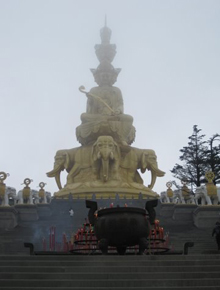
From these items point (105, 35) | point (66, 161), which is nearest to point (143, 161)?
point (66, 161)

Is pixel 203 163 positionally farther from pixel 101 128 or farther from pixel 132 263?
pixel 132 263

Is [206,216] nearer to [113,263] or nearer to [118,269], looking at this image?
[113,263]

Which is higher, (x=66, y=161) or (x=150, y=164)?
(x=66, y=161)

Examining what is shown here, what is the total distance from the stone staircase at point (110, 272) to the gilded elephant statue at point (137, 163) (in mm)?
14481

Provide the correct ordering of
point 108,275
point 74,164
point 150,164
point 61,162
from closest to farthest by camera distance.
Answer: point 108,275
point 150,164
point 61,162
point 74,164

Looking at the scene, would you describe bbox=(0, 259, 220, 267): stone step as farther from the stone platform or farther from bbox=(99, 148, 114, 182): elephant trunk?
bbox=(99, 148, 114, 182): elephant trunk

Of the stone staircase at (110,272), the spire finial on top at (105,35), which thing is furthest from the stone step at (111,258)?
the spire finial on top at (105,35)

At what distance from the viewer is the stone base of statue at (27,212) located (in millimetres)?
16641

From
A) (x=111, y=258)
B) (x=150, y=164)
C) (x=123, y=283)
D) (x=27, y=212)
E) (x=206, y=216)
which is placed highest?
(x=150, y=164)

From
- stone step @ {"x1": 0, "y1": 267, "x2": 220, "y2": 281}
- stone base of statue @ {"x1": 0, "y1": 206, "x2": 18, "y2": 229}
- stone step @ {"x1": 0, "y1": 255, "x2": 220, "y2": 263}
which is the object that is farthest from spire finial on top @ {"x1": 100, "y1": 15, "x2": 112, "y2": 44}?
stone step @ {"x1": 0, "y1": 267, "x2": 220, "y2": 281}

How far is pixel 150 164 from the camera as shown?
68.1ft

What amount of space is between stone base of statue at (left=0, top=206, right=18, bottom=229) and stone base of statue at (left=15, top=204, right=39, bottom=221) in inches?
17.0

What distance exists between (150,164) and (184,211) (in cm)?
410

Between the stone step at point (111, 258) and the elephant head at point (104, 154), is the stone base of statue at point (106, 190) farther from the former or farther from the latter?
the stone step at point (111, 258)
